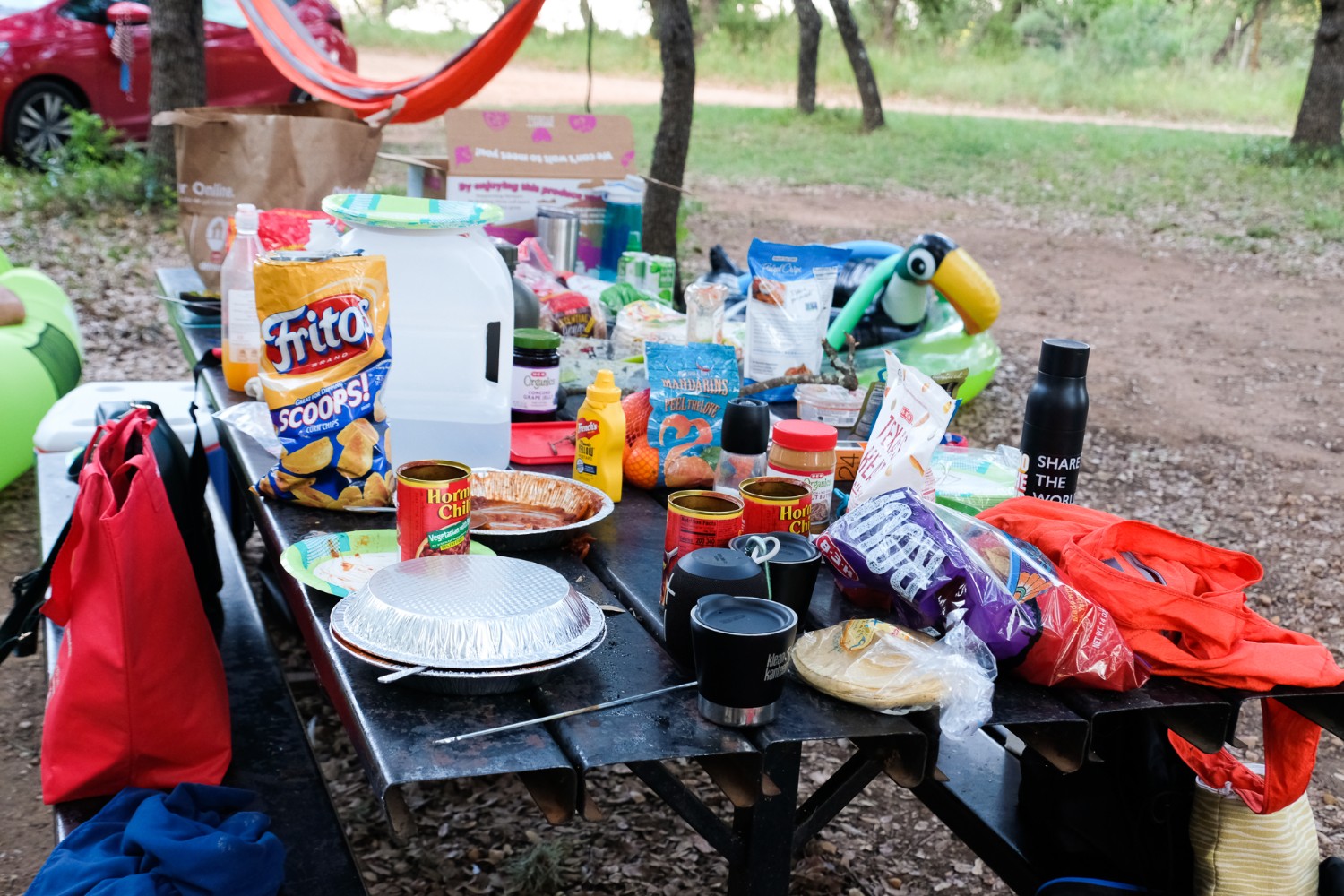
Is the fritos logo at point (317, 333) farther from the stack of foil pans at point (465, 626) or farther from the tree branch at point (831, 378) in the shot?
the tree branch at point (831, 378)

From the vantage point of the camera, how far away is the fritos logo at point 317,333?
159cm

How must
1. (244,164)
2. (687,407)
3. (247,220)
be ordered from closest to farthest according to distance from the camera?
(687,407) < (247,220) < (244,164)

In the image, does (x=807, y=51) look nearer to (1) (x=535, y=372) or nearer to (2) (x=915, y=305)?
(2) (x=915, y=305)

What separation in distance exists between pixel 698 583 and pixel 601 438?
0.59 metres

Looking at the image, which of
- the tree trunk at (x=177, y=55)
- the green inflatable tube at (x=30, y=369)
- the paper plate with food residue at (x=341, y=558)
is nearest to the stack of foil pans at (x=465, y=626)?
the paper plate with food residue at (x=341, y=558)

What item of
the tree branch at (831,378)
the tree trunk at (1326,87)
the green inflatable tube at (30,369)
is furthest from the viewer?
the tree trunk at (1326,87)

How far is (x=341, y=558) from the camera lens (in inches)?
60.3

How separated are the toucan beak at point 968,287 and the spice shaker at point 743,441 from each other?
155cm

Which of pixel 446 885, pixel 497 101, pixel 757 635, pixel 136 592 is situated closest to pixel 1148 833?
pixel 757 635

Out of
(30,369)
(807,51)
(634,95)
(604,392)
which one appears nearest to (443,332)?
(604,392)

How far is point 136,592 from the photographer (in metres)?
1.70

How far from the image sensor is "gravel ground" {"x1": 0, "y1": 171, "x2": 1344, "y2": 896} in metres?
2.23

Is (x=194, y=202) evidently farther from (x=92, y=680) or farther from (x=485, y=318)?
(x=92, y=680)

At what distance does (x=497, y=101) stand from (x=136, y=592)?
15.0 m
